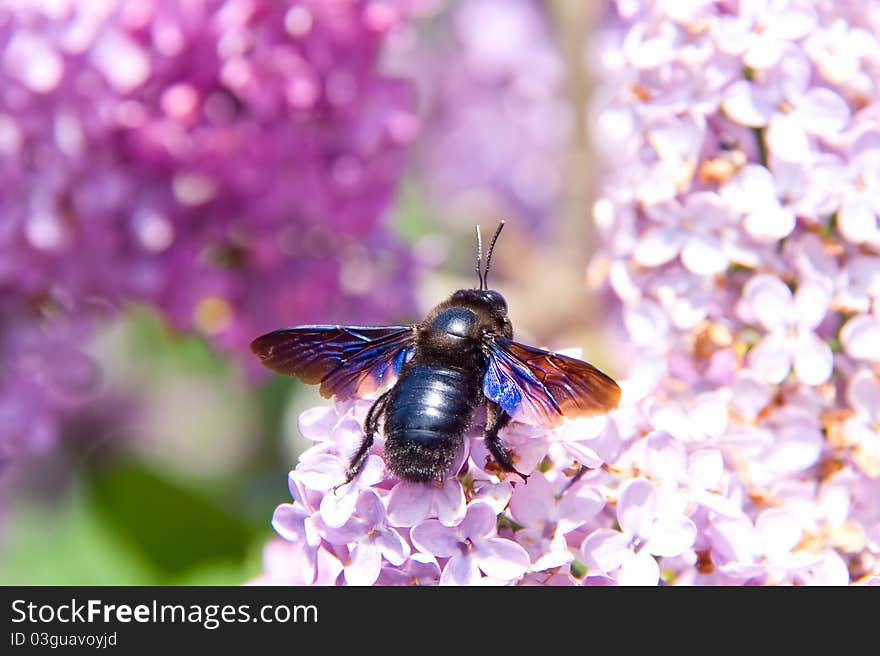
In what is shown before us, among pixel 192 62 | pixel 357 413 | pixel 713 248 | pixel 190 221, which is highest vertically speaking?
pixel 192 62

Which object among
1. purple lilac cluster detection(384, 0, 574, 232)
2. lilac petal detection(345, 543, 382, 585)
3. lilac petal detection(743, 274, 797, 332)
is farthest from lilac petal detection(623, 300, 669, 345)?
purple lilac cluster detection(384, 0, 574, 232)

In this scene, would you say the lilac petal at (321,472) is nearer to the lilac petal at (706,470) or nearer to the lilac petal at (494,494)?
the lilac petal at (494,494)

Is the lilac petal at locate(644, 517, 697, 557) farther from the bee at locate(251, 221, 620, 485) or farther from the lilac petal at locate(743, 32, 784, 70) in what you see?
the lilac petal at locate(743, 32, 784, 70)

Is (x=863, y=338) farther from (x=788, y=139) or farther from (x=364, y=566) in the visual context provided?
(x=364, y=566)

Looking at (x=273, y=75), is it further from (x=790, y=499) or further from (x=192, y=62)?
(x=790, y=499)

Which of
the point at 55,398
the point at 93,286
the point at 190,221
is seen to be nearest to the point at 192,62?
the point at 190,221

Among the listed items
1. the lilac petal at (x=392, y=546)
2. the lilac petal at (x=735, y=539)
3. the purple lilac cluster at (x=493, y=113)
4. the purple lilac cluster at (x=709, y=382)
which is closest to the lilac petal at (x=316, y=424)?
the purple lilac cluster at (x=709, y=382)

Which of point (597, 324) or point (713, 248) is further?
point (597, 324)
